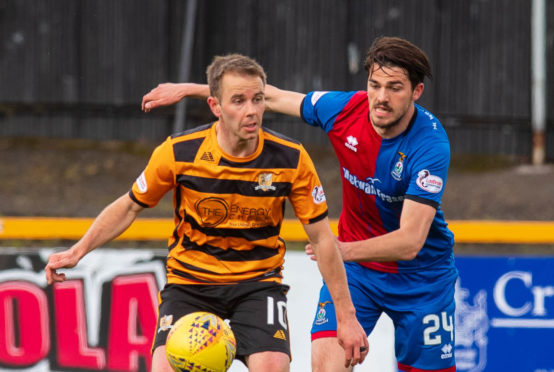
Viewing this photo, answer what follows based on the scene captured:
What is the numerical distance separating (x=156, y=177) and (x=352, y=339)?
131cm

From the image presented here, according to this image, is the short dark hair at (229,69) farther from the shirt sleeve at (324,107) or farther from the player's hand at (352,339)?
the player's hand at (352,339)

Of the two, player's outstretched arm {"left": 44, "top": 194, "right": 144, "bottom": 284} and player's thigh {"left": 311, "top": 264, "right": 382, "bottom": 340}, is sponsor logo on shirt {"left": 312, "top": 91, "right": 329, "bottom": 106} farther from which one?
player's outstretched arm {"left": 44, "top": 194, "right": 144, "bottom": 284}

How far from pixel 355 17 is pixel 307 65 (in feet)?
→ 3.37

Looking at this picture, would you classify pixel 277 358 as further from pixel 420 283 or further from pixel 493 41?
pixel 493 41

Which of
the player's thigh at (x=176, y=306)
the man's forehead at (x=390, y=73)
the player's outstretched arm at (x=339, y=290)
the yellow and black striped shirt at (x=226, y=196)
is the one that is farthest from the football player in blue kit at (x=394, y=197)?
the player's thigh at (x=176, y=306)

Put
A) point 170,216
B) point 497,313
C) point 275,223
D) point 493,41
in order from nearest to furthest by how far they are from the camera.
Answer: point 275,223
point 497,313
point 170,216
point 493,41

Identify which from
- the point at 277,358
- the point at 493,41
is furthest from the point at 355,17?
the point at 277,358

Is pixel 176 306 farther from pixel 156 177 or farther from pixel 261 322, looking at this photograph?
pixel 156 177

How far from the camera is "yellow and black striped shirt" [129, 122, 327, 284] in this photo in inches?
163

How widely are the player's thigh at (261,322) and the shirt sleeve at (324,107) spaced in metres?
1.10

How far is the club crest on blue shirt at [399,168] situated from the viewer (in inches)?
173

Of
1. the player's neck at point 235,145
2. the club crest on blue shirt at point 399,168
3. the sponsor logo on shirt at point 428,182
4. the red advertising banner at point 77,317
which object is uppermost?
the player's neck at point 235,145

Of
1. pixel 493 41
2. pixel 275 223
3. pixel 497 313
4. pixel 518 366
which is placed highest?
pixel 493 41

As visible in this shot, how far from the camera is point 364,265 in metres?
4.73
